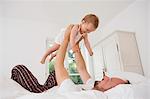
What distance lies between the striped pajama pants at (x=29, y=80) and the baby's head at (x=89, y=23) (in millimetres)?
284

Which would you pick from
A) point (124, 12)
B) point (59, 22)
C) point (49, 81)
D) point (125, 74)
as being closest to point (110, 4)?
point (124, 12)

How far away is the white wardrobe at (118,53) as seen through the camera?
137cm

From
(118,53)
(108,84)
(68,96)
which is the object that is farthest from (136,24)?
(68,96)

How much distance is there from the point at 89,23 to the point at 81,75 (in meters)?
0.28

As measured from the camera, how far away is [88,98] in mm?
759

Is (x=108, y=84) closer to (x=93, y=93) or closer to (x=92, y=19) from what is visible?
(x=93, y=93)

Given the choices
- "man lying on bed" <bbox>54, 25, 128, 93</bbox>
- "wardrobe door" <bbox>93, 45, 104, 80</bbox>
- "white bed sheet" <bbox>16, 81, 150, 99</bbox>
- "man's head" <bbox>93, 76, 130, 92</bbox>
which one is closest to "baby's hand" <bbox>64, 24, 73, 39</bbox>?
"man lying on bed" <bbox>54, 25, 128, 93</bbox>

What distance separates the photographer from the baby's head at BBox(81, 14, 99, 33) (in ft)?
4.13

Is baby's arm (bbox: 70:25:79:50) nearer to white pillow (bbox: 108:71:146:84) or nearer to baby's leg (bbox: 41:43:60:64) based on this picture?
baby's leg (bbox: 41:43:60:64)

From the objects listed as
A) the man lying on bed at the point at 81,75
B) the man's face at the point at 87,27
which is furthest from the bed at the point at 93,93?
the man's face at the point at 87,27

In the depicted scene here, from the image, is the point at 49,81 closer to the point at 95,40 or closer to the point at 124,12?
the point at 95,40

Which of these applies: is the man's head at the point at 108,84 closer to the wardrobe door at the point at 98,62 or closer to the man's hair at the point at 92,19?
the wardrobe door at the point at 98,62

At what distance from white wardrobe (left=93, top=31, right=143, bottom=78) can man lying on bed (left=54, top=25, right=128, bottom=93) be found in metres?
0.11

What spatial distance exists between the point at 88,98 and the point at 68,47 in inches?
20.6
